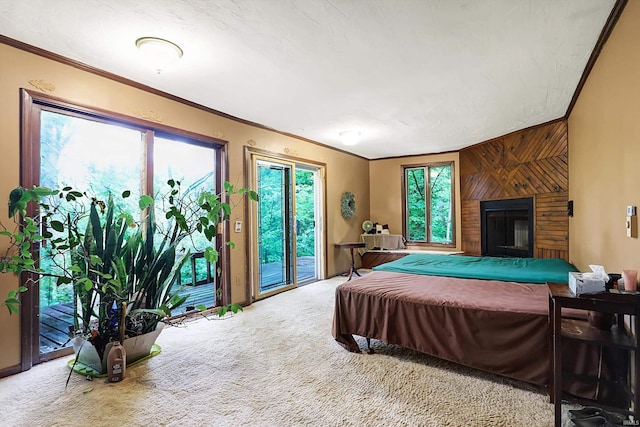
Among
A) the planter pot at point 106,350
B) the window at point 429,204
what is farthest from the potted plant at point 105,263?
the window at point 429,204

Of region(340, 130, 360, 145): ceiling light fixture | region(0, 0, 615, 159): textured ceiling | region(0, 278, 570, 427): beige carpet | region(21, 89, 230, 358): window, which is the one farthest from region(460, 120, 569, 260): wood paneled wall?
region(21, 89, 230, 358): window

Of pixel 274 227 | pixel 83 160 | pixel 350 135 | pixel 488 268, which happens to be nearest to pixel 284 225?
pixel 274 227

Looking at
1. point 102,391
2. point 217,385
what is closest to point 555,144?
point 217,385

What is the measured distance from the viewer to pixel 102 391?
82.4 inches

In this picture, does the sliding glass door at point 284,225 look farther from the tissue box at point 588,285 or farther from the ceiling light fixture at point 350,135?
the tissue box at point 588,285

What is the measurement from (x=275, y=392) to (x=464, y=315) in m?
1.40

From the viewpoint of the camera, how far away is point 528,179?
4691mm

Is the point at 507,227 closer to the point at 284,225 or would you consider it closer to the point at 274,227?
the point at 284,225

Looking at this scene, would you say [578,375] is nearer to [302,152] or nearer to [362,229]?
[302,152]

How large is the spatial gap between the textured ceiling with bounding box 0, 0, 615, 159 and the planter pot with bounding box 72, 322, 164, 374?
7.41ft

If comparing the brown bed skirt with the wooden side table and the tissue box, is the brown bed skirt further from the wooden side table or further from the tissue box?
the tissue box

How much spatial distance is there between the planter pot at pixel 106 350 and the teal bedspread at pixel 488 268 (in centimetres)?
240

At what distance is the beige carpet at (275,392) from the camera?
1.79 meters

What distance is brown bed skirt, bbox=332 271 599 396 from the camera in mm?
1971
